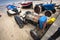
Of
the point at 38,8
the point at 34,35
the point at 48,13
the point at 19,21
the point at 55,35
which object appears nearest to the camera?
the point at 55,35

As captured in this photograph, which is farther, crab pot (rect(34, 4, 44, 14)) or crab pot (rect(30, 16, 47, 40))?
crab pot (rect(34, 4, 44, 14))

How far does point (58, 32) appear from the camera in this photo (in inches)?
54.6

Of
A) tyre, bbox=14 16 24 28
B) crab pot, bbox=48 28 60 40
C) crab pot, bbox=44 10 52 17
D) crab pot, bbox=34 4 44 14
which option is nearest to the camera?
crab pot, bbox=48 28 60 40

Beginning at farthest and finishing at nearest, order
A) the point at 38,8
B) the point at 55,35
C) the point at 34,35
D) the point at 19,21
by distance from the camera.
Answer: the point at 38,8 < the point at 19,21 < the point at 34,35 < the point at 55,35

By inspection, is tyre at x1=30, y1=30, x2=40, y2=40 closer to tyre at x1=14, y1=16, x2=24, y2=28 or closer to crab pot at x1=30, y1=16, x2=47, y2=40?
crab pot at x1=30, y1=16, x2=47, y2=40

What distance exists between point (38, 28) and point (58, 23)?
0.28 m

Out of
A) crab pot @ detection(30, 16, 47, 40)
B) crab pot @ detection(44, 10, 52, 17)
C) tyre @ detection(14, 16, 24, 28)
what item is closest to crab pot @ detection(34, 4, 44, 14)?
crab pot @ detection(44, 10, 52, 17)

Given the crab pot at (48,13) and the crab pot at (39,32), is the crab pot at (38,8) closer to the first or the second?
the crab pot at (48,13)

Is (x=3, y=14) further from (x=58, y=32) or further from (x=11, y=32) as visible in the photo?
(x=58, y=32)

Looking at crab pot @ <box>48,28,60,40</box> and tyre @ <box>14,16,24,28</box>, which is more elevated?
crab pot @ <box>48,28,60,40</box>

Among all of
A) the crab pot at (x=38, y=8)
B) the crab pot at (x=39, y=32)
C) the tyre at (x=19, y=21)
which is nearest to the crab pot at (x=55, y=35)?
the crab pot at (x=39, y=32)

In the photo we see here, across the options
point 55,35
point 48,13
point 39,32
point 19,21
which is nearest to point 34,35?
point 39,32

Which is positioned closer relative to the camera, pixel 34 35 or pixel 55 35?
pixel 55 35

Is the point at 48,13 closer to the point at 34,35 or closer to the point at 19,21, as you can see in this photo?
the point at 19,21
